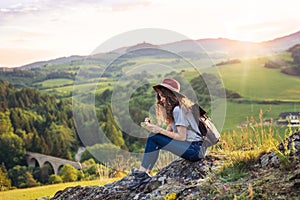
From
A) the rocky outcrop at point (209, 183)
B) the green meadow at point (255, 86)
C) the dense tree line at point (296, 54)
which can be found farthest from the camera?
the dense tree line at point (296, 54)

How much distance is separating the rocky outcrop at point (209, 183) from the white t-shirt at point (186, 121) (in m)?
0.45

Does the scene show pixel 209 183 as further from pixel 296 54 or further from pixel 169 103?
pixel 296 54

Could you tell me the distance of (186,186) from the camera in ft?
17.7

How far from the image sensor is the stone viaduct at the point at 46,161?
59.4 metres

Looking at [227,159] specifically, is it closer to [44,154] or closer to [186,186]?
[186,186]

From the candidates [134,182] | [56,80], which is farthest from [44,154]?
[134,182]

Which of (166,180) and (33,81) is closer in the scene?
(166,180)

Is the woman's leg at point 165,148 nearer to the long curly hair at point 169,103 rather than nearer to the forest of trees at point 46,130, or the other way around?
the long curly hair at point 169,103

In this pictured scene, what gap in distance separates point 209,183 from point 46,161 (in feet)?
198

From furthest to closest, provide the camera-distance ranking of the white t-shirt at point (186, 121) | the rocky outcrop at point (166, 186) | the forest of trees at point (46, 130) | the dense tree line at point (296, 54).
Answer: the forest of trees at point (46, 130) → the dense tree line at point (296, 54) → the white t-shirt at point (186, 121) → the rocky outcrop at point (166, 186)

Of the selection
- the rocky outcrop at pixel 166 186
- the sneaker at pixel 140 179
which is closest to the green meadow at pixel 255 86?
the rocky outcrop at pixel 166 186

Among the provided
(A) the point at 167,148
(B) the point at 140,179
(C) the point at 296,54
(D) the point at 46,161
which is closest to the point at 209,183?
(A) the point at 167,148

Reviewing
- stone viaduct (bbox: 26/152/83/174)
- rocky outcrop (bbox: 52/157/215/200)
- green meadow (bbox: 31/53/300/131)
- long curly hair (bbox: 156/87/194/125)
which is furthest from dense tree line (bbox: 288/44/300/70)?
long curly hair (bbox: 156/87/194/125)

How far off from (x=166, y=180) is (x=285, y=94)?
47163mm
